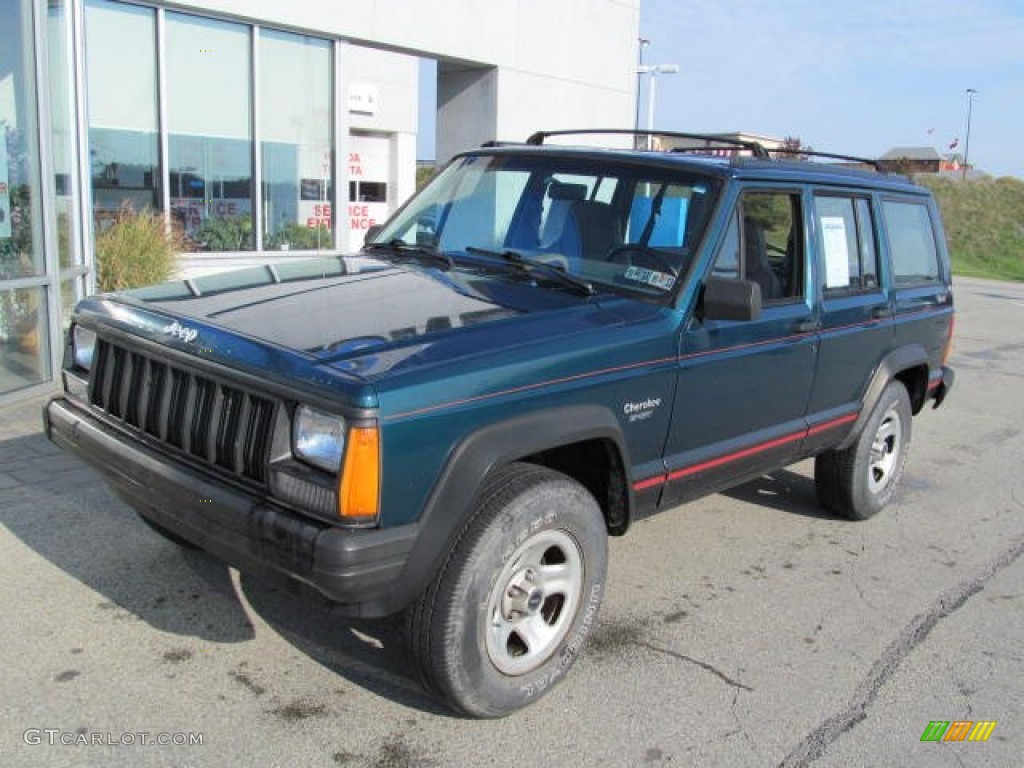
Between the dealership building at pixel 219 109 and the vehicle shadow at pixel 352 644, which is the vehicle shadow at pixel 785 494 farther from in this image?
the dealership building at pixel 219 109

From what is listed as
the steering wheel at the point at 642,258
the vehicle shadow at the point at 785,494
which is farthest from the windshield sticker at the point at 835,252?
the vehicle shadow at the point at 785,494

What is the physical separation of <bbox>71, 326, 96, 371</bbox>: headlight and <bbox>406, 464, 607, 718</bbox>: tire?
5.66 ft

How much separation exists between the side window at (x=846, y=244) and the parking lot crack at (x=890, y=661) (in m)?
1.54

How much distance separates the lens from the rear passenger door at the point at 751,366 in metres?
3.88

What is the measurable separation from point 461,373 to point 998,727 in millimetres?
2285

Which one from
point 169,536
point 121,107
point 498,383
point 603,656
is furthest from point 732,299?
point 121,107

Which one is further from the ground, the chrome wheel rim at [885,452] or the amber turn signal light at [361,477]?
the amber turn signal light at [361,477]

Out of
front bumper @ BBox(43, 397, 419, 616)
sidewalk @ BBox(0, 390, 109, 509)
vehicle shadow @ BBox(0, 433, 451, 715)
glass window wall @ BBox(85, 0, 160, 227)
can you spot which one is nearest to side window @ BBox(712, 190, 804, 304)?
front bumper @ BBox(43, 397, 419, 616)

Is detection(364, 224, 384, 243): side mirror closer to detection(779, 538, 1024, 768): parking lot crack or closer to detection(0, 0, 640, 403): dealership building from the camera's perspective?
detection(779, 538, 1024, 768): parking lot crack

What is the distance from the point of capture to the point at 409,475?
283 cm

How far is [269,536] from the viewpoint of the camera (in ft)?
9.27

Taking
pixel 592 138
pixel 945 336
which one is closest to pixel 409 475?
pixel 945 336

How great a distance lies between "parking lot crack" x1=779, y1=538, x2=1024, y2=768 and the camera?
3.19 metres

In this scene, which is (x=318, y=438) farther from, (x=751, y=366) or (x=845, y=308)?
(x=845, y=308)
